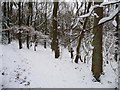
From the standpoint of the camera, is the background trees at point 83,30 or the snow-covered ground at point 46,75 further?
the snow-covered ground at point 46,75

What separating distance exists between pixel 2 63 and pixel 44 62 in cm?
300

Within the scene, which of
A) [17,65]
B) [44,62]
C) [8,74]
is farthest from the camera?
[44,62]

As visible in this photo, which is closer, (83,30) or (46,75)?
(83,30)

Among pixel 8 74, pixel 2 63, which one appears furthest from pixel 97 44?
pixel 2 63

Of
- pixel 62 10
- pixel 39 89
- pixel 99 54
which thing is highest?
pixel 62 10

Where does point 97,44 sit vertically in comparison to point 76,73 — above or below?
above

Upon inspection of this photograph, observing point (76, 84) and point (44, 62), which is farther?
point (44, 62)

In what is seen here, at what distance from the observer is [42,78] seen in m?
13.4

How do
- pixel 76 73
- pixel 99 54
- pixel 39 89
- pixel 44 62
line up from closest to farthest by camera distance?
Answer: pixel 39 89 → pixel 99 54 → pixel 76 73 → pixel 44 62

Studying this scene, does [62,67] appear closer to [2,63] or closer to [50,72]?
[50,72]

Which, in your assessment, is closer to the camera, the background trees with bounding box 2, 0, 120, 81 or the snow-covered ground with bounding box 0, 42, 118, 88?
the background trees with bounding box 2, 0, 120, 81

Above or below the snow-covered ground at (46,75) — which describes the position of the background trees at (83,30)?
above

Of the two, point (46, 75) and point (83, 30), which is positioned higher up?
point (83, 30)

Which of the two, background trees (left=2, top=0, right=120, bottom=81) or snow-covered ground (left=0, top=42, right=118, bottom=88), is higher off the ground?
background trees (left=2, top=0, right=120, bottom=81)
